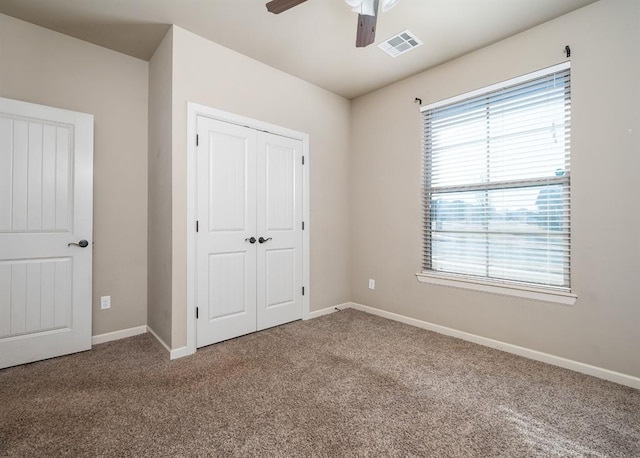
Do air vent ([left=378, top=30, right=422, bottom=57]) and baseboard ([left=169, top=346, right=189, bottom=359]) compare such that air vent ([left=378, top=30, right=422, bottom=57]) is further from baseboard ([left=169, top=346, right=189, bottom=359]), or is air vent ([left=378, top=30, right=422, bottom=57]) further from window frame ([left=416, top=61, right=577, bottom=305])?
baseboard ([left=169, top=346, right=189, bottom=359])

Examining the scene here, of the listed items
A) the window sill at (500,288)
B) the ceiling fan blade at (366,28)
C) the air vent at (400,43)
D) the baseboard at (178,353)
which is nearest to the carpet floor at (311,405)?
the baseboard at (178,353)

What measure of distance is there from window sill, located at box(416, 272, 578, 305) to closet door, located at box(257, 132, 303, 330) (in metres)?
1.43

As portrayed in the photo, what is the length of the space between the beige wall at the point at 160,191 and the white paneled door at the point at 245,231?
0.84ft

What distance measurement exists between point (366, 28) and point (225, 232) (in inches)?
80.2

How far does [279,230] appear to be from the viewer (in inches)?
134

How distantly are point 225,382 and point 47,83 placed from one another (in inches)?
115

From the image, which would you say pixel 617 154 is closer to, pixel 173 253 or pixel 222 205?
pixel 222 205

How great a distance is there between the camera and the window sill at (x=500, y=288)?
2467mm

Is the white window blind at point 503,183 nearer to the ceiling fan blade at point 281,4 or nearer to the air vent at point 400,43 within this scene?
the air vent at point 400,43

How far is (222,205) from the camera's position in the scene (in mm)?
2939

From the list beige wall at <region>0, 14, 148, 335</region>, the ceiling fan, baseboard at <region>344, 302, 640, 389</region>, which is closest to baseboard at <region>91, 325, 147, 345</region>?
beige wall at <region>0, 14, 148, 335</region>

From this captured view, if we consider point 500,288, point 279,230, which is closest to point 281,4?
point 279,230

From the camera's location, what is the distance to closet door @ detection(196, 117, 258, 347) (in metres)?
2.81

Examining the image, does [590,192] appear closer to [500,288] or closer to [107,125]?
[500,288]
